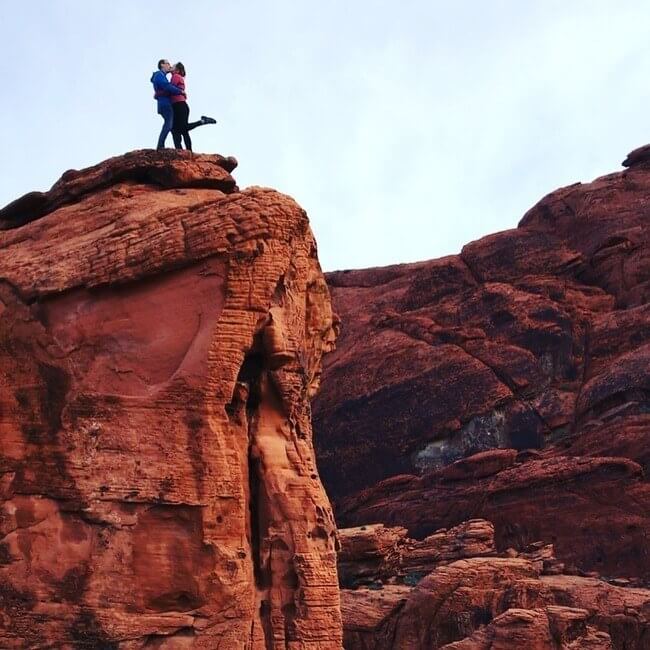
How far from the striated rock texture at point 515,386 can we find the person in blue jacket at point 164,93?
36093 millimetres

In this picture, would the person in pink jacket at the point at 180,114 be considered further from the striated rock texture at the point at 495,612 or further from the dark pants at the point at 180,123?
the striated rock texture at the point at 495,612

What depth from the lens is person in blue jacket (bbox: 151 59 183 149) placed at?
26.6 meters

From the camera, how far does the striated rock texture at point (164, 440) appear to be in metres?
20.7

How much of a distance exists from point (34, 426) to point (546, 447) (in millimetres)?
47783

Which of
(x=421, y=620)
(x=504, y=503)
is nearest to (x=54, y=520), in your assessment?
(x=421, y=620)

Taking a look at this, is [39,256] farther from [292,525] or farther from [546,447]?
[546,447]

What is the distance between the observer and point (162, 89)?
2664cm

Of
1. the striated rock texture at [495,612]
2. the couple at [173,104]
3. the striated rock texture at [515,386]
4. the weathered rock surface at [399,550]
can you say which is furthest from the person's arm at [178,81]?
the striated rock texture at [515,386]

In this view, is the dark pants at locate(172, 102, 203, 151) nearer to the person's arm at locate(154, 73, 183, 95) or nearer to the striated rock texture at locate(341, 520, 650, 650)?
the person's arm at locate(154, 73, 183, 95)

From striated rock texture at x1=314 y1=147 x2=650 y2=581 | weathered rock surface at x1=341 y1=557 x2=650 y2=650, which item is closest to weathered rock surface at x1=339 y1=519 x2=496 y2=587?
weathered rock surface at x1=341 y1=557 x2=650 y2=650

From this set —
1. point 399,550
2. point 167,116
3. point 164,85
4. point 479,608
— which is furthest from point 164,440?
point 399,550

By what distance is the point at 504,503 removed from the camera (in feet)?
202

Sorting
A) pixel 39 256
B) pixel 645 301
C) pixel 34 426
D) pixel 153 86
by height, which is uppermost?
pixel 645 301

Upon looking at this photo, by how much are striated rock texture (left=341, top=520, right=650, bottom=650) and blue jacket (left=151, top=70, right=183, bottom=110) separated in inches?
763
